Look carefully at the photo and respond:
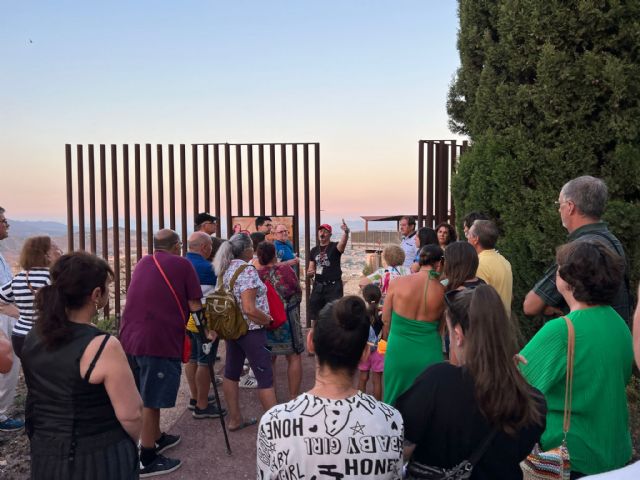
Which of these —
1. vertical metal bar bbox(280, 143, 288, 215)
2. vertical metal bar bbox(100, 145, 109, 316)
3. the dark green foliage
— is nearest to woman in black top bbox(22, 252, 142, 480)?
the dark green foliage

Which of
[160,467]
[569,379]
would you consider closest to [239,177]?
[160,467]

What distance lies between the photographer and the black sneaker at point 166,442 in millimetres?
4459

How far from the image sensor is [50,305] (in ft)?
7.60

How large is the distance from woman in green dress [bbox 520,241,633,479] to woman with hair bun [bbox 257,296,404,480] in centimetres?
77

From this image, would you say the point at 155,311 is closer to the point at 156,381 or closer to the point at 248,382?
the point at 156,381

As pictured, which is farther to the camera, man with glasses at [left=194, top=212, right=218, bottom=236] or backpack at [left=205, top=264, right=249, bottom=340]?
man with glasses at [left=194, top=212, right=218, bottom=236]

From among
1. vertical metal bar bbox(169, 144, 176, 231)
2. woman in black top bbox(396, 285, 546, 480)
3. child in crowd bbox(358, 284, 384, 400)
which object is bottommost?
child in crowd bbox(358, 284, 384, 400)

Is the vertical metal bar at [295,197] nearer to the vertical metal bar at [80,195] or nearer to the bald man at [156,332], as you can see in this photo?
the vertical metal bar at [80,195]

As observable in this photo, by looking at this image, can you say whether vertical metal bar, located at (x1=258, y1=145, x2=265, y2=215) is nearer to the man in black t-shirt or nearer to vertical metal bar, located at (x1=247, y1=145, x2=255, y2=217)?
vertical metal bar, located at (x1=247, y1=145, x2=255, y2=217)

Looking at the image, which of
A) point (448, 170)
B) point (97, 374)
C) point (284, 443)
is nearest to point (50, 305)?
point (97, 374)

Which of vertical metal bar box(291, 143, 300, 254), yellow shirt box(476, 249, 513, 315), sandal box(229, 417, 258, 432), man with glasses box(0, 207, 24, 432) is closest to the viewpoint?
yellow shirt box(476, 249, 513, 315)

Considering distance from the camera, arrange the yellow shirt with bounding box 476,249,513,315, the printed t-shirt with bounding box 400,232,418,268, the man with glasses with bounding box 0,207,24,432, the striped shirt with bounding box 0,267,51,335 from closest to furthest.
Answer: the yellow shirt with bounding box 476,249,513,315, the striped shirt with bounding box 0,267,51,335, the man with glasses with bounding box 0,207,24,432, the printed t-shirt with bounding box 400,232,418,268

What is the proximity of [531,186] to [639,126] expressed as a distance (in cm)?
123

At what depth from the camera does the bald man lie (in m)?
3.99
